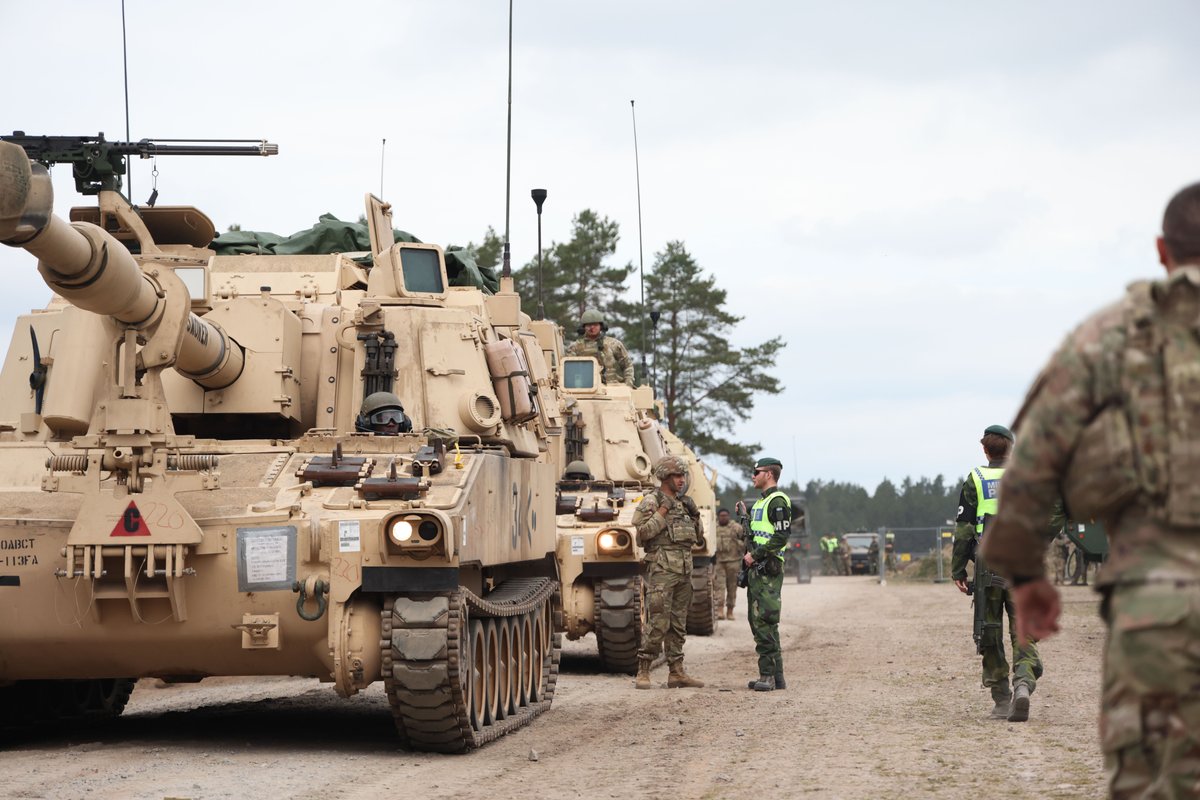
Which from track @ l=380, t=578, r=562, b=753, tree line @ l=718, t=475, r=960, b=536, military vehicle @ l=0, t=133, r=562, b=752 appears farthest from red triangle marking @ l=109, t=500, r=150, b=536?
tree line @ l=718, t=475, r=960, b=536

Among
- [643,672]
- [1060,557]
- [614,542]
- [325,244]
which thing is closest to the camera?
[643,672]

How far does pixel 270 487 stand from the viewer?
31.4ft

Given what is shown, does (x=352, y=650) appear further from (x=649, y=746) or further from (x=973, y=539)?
(x=973, y=539)

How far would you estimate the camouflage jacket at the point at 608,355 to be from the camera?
23.2m

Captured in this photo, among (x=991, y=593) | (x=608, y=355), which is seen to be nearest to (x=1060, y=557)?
(x=608, y=355)

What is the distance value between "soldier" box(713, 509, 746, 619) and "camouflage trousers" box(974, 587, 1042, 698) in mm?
15993

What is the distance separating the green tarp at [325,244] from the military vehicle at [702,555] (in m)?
6.93

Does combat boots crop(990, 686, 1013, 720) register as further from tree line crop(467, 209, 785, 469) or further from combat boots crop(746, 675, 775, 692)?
tree line crop(467, 209, 785, 469)

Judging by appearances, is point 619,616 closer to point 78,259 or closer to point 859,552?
point 78,259

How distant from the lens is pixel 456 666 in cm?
908

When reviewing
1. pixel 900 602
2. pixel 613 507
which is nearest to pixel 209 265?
pixel 613 507

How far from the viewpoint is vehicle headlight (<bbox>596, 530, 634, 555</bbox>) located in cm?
1542

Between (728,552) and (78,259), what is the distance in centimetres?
2027

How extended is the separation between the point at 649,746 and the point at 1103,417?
6339 millimetres
